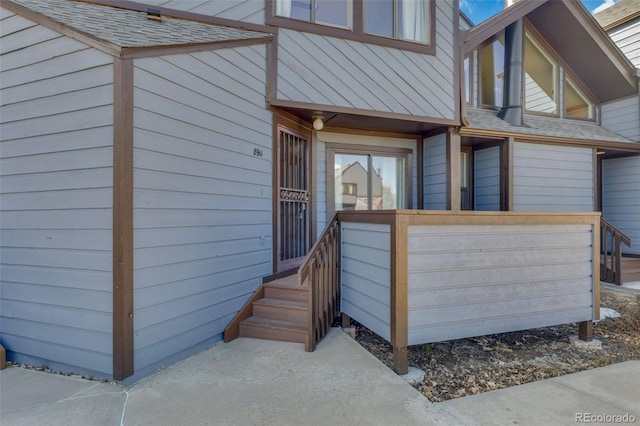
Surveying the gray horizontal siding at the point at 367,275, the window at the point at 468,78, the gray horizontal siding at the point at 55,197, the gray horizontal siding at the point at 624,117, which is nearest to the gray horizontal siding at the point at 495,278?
the gray horizontal siding at the point at 367,275

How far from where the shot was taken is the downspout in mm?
6402

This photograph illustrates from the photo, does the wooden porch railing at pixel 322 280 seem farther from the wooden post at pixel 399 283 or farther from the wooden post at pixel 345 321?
the wooden post at pixel 399 283

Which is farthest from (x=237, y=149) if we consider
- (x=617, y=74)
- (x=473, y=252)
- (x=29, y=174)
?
(x=617, y=74)

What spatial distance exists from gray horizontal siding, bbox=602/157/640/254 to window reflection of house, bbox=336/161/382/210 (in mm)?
5393

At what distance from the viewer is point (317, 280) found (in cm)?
339

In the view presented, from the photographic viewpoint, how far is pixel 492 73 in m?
6.72

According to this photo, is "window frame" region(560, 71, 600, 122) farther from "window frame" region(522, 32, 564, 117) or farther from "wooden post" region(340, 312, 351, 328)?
"wooden post" region(340, 312, 351, 328)

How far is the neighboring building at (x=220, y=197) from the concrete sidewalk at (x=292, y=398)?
0.25m

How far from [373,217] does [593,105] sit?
24.3 feet

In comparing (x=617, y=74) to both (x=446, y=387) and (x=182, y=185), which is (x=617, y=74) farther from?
(x=182, y=185)

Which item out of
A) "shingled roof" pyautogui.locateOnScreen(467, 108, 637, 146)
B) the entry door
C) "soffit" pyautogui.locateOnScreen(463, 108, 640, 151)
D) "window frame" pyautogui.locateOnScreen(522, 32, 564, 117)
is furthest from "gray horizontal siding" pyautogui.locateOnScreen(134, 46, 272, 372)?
"window frame" pyautogui.locateOnScreen(522, 32, 564, 117)

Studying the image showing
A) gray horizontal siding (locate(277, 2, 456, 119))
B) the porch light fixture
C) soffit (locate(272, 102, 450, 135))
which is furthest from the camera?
the porch light fixture

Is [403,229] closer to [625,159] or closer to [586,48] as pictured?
[586,48]

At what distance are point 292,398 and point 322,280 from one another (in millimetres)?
1236
